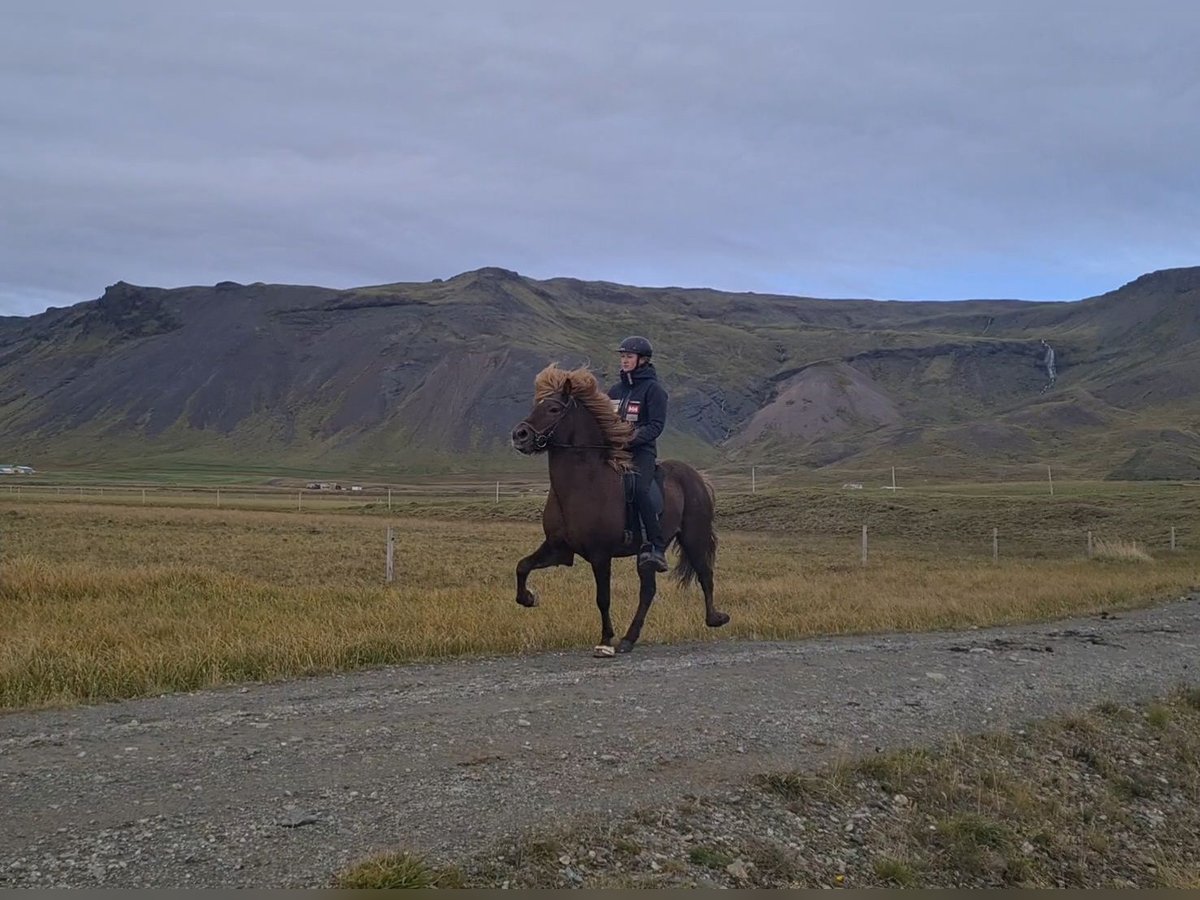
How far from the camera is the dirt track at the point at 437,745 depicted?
4809 millimetres

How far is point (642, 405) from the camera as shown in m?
10.7

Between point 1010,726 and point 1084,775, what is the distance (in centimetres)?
71

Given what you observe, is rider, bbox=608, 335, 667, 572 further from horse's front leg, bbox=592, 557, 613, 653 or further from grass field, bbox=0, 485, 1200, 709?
grass field, bbox=0, 485, 1200, 709

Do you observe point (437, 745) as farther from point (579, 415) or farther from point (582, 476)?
point (579, 415)

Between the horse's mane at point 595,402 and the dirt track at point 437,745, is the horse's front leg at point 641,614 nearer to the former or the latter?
the dirt track at point 437,745

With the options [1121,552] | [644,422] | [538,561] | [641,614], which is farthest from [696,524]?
[1121,552]

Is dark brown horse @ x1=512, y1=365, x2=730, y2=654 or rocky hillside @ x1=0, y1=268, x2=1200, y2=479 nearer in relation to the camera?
dark brown horse @ x1=512, y1=365, x2=730, y2=654

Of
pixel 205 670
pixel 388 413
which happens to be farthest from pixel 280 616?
pixel 388 413

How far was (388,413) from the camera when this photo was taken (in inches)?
6634

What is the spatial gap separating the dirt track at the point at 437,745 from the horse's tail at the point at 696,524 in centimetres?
154

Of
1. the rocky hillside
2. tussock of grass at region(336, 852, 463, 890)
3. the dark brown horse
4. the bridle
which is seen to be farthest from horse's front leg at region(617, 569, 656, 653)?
the rocky hillside

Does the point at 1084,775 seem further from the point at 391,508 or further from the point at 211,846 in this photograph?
the point at 391,508

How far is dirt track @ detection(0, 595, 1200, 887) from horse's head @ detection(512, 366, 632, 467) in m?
2.20

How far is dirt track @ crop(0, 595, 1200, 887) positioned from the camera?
15.8ft
